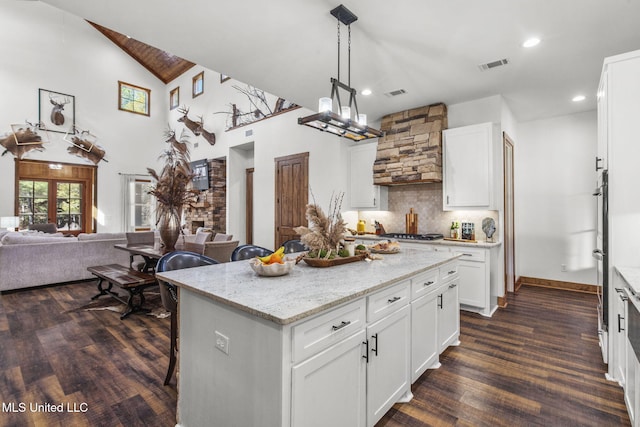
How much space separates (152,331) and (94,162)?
7.31 meters

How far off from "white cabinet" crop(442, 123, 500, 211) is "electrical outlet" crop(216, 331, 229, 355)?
367 cm

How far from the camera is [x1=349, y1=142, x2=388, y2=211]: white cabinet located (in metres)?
5.01

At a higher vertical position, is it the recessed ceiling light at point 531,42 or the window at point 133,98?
the window at point 133,98

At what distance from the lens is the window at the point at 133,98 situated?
918 centimetres

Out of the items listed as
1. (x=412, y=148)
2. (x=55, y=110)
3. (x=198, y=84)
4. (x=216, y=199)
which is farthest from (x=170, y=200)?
(x=55, y=110)

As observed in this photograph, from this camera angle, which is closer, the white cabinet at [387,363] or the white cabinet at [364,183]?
the white cabinet at [387,363]

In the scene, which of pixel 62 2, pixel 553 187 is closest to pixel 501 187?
pixel 553 187

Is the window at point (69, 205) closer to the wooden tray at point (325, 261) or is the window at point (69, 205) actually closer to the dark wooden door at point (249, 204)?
the dark wooden door at point (249, 204)

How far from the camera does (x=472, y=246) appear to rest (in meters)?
3.82

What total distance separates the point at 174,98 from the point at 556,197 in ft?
32.9

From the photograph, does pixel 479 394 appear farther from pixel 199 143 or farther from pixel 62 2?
pixel 199 143

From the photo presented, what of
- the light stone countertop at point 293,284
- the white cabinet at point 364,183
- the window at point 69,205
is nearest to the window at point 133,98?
the window at point 69,205

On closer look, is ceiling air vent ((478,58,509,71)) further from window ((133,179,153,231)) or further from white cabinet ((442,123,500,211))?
window ((133,179,153,231))

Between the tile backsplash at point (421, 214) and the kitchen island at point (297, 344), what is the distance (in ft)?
8.76
